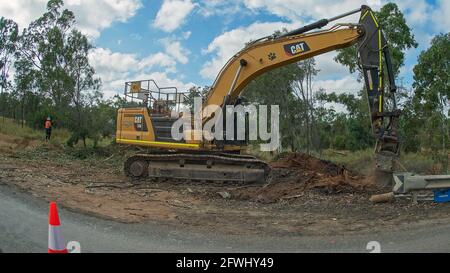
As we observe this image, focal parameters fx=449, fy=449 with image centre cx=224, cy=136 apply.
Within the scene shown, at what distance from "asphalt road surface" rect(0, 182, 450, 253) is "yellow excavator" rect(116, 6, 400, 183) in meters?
4.33

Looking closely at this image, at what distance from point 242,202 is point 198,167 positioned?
10.2ft

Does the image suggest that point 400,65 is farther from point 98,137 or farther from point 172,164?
point 98,137

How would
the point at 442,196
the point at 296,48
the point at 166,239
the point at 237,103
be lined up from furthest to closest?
the point at 237,103, the point at 296,48, the point at 442,196, the point at 166,239

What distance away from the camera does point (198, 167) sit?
537 inches

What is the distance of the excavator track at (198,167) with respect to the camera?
13070 mm

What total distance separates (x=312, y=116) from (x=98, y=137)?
599 inches

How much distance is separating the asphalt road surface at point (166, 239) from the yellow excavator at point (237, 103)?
433 cm

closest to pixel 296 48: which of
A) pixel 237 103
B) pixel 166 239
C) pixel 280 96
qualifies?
pixel 237 103

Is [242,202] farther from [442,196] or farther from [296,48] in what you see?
[296,48]

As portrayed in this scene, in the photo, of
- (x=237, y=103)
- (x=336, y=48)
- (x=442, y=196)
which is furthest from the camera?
(x=237, y=103)

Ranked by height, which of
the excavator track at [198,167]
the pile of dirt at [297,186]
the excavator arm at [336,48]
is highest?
the excavator arm at [336,48]

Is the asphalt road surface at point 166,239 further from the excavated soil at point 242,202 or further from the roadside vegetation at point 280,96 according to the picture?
the roadside vegetation at point 280,96

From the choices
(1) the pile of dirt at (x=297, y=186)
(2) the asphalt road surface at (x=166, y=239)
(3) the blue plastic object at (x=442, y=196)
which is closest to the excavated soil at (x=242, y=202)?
(1) the pile of dirt at (x=297, y=186)
